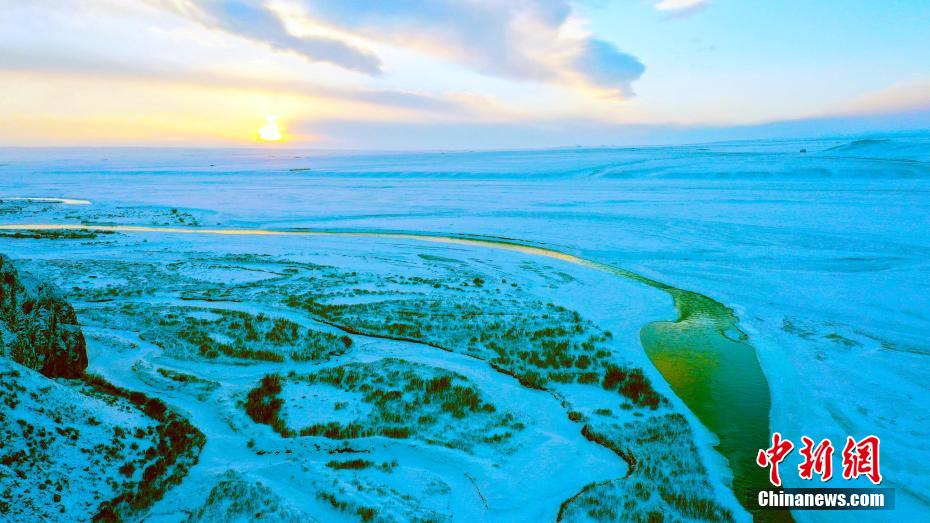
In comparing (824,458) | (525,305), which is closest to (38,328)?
(525,305)

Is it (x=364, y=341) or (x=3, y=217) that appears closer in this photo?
(x=364, y=341)

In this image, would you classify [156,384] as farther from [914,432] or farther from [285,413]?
[914,432]

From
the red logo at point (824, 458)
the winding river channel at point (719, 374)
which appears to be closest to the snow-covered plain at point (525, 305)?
the red logo at point (824, 458)

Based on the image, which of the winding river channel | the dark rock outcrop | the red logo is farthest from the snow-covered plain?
the dark rock outcrop

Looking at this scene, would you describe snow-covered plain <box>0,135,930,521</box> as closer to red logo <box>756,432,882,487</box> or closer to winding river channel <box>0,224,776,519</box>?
red logo <box>756,432,882,487</box>

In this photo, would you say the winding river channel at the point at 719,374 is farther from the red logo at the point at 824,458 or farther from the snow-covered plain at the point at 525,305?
the snow-covered plain at the point at 525,305

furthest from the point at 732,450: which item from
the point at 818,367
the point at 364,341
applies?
the point at 364,341

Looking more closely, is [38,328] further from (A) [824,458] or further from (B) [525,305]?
(A) [824,458]
